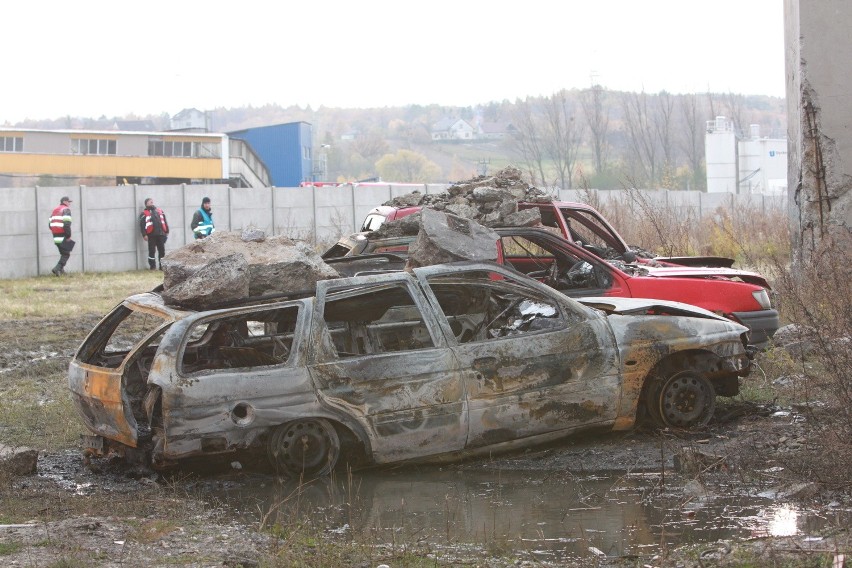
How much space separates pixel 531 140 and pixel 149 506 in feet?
258

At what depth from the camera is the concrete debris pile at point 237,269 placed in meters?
7.23

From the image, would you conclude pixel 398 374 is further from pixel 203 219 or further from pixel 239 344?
pixel 203 219

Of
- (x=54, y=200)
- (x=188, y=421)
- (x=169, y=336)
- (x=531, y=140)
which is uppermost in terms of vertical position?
(x=531, y=140)

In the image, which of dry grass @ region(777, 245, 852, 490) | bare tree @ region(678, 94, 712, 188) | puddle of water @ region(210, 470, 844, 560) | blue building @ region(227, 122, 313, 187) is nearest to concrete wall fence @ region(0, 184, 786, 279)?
puddle of water @ region(210, 470, 844, 560)

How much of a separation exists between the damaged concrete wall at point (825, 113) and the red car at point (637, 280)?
3.26 metres

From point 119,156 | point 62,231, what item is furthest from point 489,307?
point 119,156

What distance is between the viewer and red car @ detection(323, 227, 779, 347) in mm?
9984

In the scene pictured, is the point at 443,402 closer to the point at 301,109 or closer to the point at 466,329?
the point at 466,329

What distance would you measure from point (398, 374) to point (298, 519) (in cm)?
141

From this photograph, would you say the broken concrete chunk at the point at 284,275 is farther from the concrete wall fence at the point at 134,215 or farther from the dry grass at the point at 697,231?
the concrete wall fence at the point at 134,215

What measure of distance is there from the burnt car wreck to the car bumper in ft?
7.43

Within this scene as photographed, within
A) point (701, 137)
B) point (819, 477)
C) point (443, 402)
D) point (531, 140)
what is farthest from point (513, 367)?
point (701, 137)

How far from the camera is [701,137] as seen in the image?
295ft

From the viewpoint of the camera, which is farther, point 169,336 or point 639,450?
point 639,450
